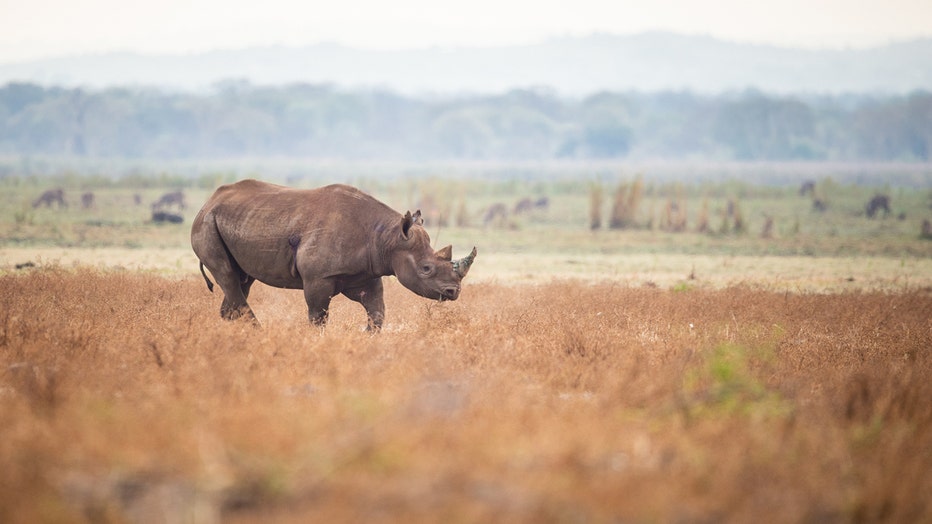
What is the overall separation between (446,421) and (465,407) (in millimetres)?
430

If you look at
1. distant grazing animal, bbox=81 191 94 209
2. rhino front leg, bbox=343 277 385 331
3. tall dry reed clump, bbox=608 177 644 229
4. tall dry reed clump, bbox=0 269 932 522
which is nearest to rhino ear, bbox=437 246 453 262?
tall dry reed clump, bbox=0 269 932 522

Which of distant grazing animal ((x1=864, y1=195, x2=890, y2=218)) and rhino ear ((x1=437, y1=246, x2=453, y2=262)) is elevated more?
rhino ear ((x1=437, y1=246, x2=453, y2=262))

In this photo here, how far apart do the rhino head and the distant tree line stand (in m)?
114

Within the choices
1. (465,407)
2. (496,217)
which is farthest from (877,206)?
(465,407)

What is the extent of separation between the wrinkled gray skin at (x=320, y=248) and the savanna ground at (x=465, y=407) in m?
0.44

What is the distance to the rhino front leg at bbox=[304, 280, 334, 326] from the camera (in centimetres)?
1045

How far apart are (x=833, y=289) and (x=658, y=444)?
527 inches

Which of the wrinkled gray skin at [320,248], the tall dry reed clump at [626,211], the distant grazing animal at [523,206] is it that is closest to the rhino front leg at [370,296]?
the wrinkled gray skin at [320,248]

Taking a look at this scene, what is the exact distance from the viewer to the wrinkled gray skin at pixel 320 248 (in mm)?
10461

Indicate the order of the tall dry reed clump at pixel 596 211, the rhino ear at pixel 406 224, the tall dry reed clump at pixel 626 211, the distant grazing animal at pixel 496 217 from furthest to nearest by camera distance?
the distant grazing animal at pixel 496 217 → the tall dry reed clump at pixel 626 211 → the tall dry reed clump at pixel 596 211 → the rhino ear at pixel 406 224

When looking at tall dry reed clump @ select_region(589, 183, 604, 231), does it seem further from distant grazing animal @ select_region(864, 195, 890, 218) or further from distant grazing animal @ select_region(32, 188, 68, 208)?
A: distant grazing animal @ select_region(32, 188, 68, 208)

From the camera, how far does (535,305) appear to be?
44.2ft

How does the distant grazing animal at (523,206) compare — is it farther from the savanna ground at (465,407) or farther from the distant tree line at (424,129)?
the distant tree line at (424,129)

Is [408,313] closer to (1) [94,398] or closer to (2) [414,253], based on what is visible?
(2) [414,253]
